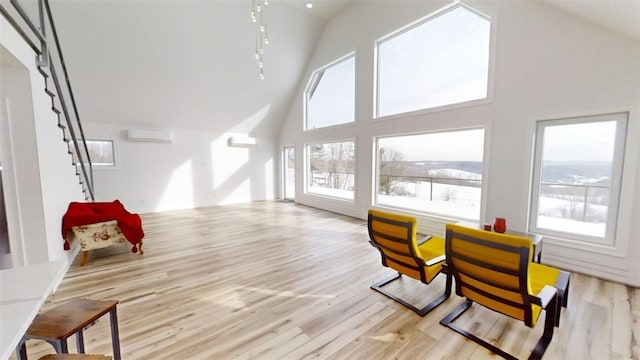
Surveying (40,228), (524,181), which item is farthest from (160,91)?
(524,181)

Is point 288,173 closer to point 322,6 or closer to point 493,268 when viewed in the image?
point 322,6

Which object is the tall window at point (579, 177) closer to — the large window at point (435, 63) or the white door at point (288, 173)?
the large window at point (435, 63)

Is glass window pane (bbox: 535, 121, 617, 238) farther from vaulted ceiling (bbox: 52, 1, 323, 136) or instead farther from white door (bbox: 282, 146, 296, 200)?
white door (bbox: 282, 146, 296, 200)

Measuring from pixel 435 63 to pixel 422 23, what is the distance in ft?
2.61

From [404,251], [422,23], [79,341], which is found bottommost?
[79,341]

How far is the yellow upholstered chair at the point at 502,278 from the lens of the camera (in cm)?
162

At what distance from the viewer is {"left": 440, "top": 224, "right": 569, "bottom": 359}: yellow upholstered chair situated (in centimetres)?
162

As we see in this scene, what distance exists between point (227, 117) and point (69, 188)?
14.1 feet

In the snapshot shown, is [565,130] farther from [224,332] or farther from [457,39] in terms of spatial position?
[224,332]

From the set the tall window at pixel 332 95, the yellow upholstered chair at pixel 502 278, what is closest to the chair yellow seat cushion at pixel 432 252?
the yellow upholstered chair at pixel 502 278

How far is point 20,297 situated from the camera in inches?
39.3

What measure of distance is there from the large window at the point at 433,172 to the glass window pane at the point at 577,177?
2.68ft

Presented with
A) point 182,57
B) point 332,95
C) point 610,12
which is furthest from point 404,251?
point 182,57

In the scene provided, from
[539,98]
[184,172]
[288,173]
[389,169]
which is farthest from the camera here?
[288,173]
